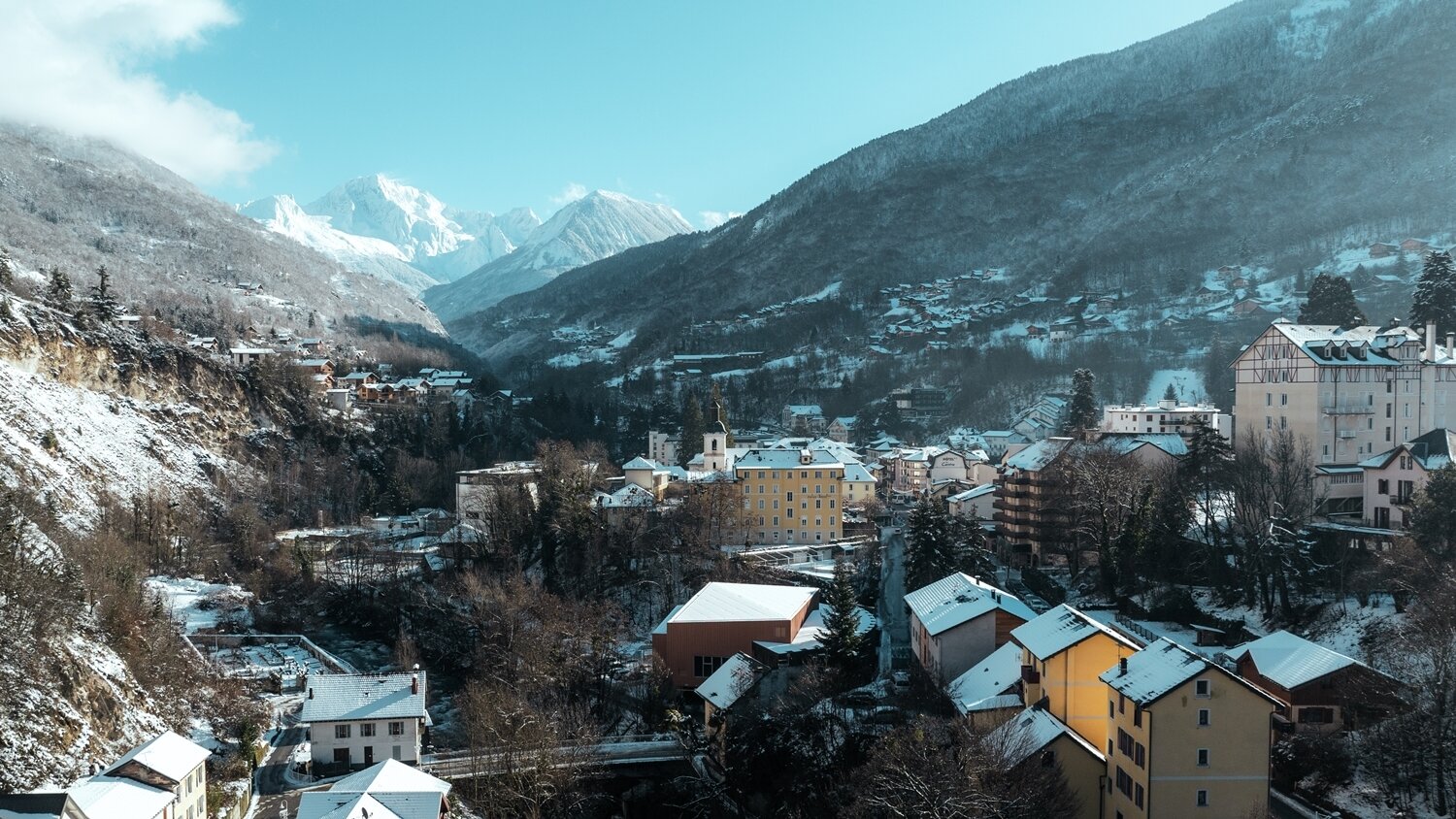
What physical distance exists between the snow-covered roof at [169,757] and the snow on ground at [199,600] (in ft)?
67.2

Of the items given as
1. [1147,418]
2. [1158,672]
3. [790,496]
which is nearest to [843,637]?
[1158,672]

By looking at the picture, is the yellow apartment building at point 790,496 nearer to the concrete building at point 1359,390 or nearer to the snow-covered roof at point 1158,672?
the concrete building at point 1359,390

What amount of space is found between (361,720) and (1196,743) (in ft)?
76.7

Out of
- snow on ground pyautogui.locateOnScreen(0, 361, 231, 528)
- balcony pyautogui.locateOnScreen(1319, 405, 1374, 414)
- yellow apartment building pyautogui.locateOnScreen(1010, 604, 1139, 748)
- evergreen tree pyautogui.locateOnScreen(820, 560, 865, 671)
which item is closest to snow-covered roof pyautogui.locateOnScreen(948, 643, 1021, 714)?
yellow apartment building pyautogui.locateOnScreen(1010, 604, 1139, 748)

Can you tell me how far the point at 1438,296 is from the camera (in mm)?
48188

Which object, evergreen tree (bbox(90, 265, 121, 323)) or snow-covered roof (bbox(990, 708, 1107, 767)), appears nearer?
snow-covered roof (bbox(990, 708, 1107, 767))

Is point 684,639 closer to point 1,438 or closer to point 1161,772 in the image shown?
point 1161,772

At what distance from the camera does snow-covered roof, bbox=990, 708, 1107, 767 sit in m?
22.6

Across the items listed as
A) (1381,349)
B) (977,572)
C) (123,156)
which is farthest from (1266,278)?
(123,156)

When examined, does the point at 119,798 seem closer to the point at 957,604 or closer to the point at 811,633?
the point at 957,604

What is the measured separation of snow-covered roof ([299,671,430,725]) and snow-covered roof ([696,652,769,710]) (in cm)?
906

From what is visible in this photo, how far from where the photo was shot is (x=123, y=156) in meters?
166

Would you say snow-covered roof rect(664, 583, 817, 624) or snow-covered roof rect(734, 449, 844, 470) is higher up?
snow-covered roof rect(734, 449, 844, 470)

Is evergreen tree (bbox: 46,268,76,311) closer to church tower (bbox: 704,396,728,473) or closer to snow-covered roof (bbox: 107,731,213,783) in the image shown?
church tower (bbox: 704,396,728,473)
